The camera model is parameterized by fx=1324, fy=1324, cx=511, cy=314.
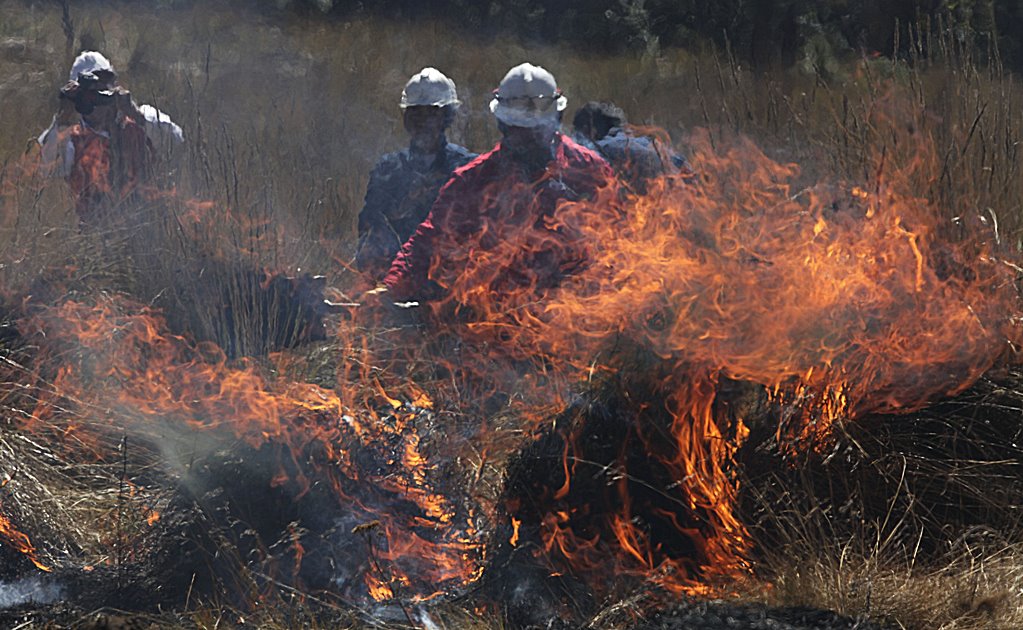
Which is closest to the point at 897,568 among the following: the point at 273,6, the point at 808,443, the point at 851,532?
the point at 851,532

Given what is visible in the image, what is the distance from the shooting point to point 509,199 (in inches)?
250

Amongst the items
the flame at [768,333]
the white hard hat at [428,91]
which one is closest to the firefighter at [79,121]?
the white hard hat at [428,91]

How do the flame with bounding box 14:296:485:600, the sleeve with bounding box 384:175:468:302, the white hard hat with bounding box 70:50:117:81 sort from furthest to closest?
the white hard hat with bounding box 70:50:117:81 → the sleeve with bounding box 384:175:468:302 → the flame with bounding box 14:296:485:600

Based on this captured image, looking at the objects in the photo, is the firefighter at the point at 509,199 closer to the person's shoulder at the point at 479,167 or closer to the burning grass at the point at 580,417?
the person's shoulder at the point at 479,167

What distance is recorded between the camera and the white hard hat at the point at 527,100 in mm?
6438

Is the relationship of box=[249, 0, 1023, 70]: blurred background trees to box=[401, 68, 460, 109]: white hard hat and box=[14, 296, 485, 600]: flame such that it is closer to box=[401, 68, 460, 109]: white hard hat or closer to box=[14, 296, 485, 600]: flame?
box=[401, 68, 460, 109]: white hard hat

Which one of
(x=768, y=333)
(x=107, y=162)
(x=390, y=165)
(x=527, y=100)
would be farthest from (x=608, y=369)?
(x=107, y=162)

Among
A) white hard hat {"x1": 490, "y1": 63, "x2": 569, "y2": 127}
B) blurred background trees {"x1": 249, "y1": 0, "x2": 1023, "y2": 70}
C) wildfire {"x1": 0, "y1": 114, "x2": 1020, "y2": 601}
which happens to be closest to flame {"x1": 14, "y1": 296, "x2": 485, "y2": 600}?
wildfire {"x1": 0, "y1": 114, "x2": 1020, "y2": 601}

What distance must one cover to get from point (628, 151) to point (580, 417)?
9.13 ft

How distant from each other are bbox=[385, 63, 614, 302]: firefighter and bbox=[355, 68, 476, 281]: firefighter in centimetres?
79

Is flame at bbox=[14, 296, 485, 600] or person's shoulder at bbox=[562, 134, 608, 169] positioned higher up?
person's shoulder at bbox=[562, 134, 608, 169]

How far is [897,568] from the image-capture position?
4.52 meters

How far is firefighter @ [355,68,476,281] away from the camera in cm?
729

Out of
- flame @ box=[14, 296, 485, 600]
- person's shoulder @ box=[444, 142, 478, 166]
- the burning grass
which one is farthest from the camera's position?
person's shoulder @ box=[444, 142, 478, 166]
